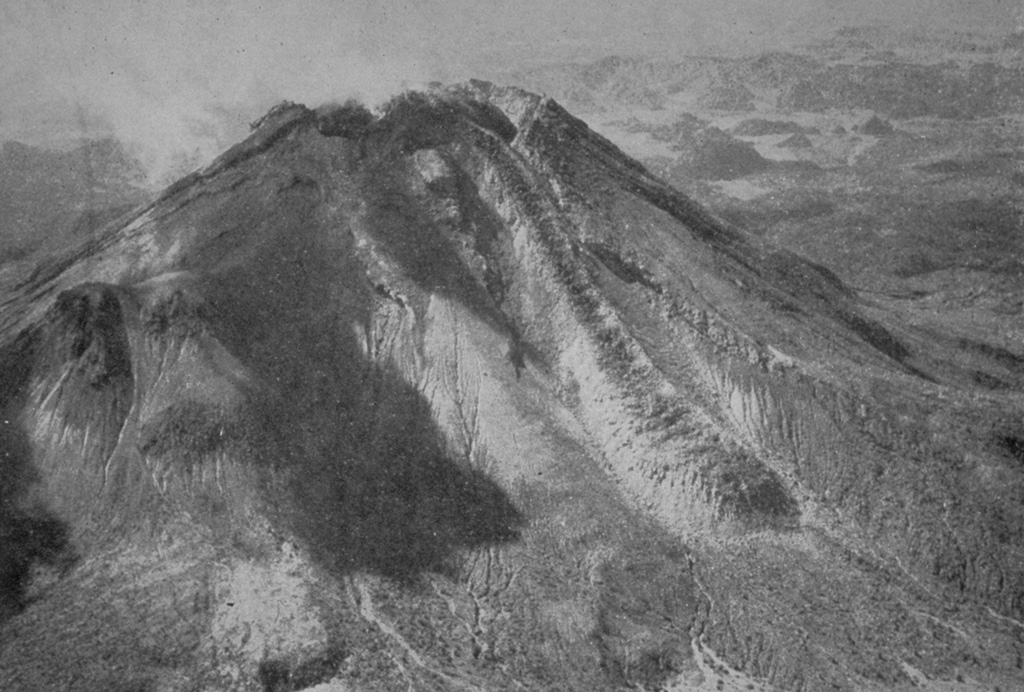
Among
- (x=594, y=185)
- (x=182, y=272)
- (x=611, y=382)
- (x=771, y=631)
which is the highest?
(x=594, y=185)

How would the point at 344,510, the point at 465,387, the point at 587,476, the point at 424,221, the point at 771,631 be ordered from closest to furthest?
the point at 771,631
the point at 344,510
the point at 587,476
the point at 465,387
the point at 424,221

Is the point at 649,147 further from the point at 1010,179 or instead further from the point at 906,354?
the point at 906,354

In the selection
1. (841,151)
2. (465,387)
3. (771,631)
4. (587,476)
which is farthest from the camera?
(841,151)

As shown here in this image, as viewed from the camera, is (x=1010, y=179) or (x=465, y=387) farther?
(x=1010, y=179)

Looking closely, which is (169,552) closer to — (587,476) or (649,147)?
(587,476)

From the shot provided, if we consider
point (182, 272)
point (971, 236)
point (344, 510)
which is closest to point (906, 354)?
point (344, 510)

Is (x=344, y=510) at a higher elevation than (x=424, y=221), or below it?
below
